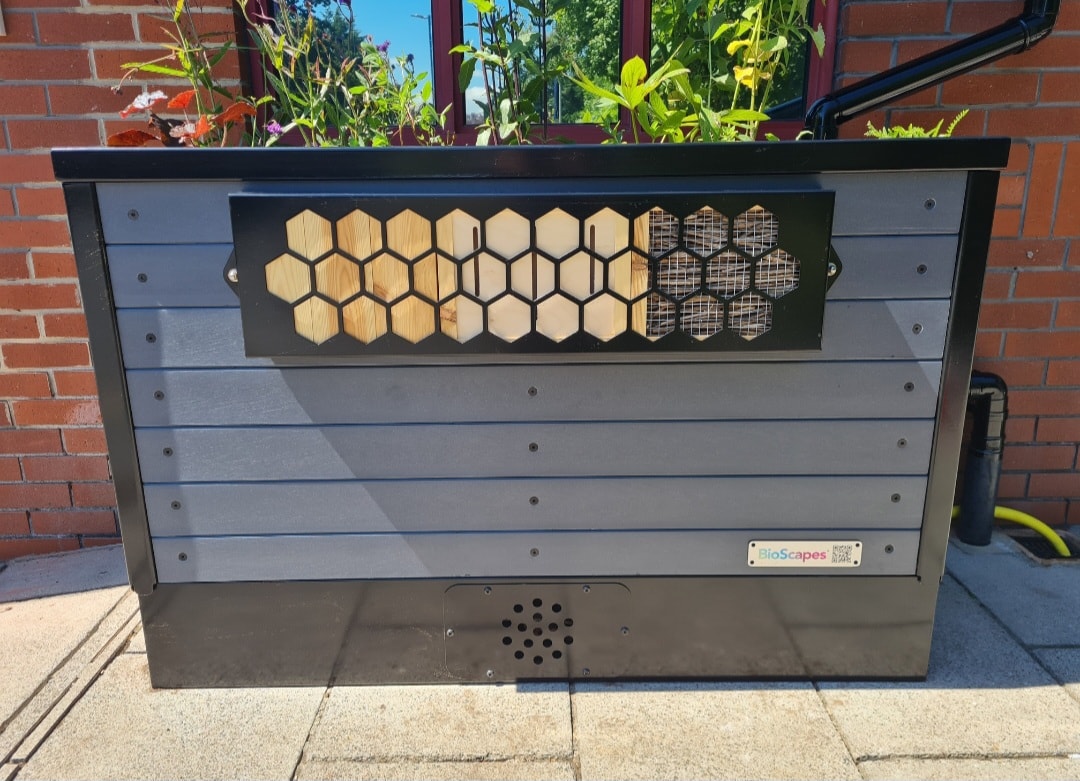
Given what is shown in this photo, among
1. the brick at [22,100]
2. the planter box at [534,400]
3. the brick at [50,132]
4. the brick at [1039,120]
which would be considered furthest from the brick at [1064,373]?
the brick at [22,100]

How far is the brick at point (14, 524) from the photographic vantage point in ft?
8.16

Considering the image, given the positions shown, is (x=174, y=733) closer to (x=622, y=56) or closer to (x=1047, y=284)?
(x=622, y=56)

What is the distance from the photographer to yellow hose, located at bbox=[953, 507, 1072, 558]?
2.38 m

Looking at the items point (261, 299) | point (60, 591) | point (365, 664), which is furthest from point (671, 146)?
point (60, 591)

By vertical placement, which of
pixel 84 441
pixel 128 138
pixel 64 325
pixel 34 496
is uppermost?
pixel 128 138

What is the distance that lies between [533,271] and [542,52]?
0.71 meters

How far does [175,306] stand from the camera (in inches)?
60.7

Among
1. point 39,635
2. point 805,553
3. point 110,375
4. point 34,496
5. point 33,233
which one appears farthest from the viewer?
point 34,496

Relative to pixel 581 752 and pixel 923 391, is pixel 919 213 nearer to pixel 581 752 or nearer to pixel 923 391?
pixel 923 391

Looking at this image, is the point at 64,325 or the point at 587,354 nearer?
the point at 587,354

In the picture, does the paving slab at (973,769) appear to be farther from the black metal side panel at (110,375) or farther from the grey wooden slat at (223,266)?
the black metal side panel at (110,375)

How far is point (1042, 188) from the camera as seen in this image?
2.28 m

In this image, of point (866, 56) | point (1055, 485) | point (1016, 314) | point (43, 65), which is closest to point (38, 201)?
point (43, 65)

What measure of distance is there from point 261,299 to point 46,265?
133 cm
